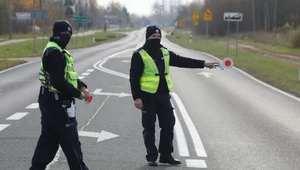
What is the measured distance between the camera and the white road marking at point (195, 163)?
692 centimetres

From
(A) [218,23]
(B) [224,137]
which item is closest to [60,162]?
(B) [224,137]

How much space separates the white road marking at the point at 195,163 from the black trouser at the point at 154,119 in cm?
31

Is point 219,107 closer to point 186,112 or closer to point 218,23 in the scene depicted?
point 186,112

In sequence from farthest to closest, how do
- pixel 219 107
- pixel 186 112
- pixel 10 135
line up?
pixel 219 107 → pixel 186 112 → pixel 10 135

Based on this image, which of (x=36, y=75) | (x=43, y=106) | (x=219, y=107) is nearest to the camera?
(x=43, y=106)

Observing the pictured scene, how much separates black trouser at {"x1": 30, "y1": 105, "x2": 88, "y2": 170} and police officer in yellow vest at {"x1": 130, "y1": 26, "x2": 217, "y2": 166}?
1411 millimetres

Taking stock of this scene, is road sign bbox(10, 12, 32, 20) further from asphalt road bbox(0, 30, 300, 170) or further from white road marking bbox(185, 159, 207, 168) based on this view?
white road marking bbox(185, 159, 207, 168)

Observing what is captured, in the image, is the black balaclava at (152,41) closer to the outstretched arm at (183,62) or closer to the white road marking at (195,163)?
the outstretched arm at (183,62)

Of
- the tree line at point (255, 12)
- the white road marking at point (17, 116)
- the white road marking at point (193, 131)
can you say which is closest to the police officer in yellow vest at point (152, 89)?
the white road marking at point (193, 131)

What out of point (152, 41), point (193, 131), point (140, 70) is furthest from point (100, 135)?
point (152, 41)

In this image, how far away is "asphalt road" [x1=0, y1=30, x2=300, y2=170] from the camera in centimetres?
719

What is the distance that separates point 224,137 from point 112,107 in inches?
154

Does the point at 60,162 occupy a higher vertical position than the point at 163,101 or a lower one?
lower

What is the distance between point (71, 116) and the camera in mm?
5457
